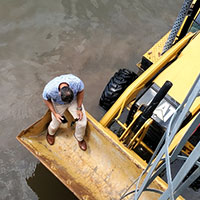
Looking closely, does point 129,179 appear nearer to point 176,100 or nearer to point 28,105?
point 176,100

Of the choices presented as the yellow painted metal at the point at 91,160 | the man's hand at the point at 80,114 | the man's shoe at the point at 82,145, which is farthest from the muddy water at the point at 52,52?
the man's hand at the point at 80,114

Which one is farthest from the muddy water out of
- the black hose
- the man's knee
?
the black hose

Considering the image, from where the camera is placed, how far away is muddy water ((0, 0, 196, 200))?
487 cm

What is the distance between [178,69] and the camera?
433cm

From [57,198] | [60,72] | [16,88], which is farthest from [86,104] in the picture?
[57,198]

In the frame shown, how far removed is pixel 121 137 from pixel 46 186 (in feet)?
5.06

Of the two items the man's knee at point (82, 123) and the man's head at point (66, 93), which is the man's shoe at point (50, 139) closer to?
the man's knee at point (82, 123)

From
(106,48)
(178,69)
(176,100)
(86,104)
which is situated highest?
(178,69)

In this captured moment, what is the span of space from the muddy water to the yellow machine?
0.67 meters

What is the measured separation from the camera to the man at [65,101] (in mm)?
3756

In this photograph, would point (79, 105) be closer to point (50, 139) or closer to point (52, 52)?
point (50, 139)

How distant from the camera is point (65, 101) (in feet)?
12.0

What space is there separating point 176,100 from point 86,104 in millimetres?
2015

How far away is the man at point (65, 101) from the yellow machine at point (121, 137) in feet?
0.40
